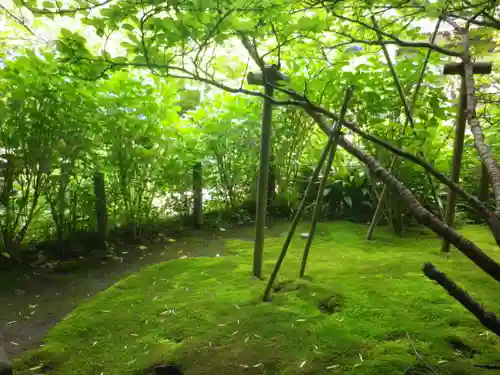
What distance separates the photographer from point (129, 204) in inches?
160

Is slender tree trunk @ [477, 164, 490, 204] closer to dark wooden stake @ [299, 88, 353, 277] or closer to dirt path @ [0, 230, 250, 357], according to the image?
dark wooden stake @ [299, 88, 353, 277]

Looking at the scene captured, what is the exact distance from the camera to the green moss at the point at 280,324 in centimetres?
183

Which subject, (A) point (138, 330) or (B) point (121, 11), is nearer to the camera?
(B) point (121, 11)

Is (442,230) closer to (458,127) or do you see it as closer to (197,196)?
(458,127)

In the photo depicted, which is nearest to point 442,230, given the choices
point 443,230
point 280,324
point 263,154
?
point 443,230

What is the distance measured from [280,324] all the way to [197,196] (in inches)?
115

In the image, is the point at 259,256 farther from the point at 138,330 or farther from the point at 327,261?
the point at 138,330

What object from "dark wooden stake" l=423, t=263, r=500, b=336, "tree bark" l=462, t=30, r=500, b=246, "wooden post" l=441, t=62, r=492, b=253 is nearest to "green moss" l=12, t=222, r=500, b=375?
"wooden post" l=441, t=62, r=492, b=253

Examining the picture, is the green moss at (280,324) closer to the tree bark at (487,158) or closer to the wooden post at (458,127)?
the wooden post at (458,127)

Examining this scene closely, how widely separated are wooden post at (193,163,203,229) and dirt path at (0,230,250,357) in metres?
0.66

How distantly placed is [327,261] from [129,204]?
83.1 inches

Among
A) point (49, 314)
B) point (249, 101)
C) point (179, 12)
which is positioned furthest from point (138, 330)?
point (249, 101)

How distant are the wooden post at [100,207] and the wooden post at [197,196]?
1174mm

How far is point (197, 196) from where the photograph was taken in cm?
488
